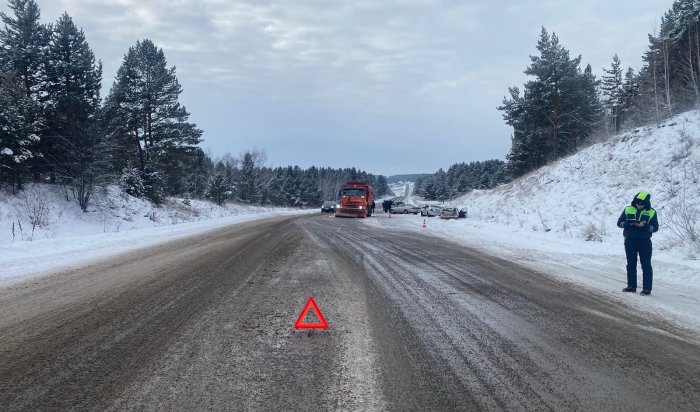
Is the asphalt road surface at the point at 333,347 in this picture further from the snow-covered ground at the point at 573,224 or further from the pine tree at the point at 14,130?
the pine tree at the point at 14,130

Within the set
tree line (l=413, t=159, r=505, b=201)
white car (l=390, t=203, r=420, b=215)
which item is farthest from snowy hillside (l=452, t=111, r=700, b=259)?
tree line (l=413, t=159, r=505, b=201)

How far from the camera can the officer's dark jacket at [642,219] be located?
7.60 metres

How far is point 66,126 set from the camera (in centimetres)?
2205

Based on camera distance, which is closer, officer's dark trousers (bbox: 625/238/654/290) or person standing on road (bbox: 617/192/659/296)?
officer's dark trousers (bbox: 625/238/654/290)

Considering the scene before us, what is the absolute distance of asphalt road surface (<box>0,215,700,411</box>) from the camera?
3318 mm

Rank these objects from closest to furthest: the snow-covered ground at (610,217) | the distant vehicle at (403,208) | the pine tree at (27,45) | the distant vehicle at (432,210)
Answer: the snow-covered ground at (610,217) < the pine tree at (27,45) < the distant vehicle at (432,210) < the distant vehicle at (403,208)

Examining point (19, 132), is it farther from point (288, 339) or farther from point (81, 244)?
point (288, 339)

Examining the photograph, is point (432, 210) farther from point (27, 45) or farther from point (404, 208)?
point (27, 45)

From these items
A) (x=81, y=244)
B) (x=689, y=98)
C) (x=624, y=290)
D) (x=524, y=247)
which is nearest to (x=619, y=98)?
(x=689, y=98)

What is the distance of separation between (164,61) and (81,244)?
27154 millimetres

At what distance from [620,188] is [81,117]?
28848mm

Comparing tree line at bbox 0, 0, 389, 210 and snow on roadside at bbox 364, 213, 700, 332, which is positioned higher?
tree line at bbox 0, 0, 389, 210

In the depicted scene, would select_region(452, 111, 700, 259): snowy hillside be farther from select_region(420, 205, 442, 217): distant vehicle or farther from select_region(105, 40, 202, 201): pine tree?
select_region(105, 40, 202, 201): pine tree

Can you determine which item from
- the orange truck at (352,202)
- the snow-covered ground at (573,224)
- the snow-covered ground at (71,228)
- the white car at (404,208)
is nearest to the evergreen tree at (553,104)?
the snow-covered ground at (573,224)
